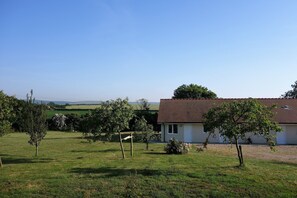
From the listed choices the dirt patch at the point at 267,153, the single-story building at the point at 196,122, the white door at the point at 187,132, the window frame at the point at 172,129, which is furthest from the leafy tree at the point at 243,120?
the window frame at the point at 172,129

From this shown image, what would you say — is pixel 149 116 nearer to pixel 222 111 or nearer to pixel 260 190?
pixel 222 111

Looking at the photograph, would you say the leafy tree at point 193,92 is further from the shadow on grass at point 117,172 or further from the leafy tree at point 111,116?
the shadow on grass at point 117,172

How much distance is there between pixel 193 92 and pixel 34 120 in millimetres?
42597

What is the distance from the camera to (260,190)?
37.5ft

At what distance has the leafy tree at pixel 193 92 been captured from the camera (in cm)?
5969

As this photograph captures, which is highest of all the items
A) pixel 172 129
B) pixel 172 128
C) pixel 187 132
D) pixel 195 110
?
pixel 195 110

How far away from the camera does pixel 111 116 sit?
17891mm

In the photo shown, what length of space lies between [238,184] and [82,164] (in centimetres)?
809

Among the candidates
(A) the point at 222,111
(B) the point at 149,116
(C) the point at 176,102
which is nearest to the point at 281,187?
(A) the point at 222,111

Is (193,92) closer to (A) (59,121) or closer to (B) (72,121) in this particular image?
(B) (72,121)

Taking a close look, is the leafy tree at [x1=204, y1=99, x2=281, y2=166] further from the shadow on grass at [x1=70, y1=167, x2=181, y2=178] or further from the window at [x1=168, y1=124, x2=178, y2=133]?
the window at [x1=168, y1=124, x2=178, y2=133]

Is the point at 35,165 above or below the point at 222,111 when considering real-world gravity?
below

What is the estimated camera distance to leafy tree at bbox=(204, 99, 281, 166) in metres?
14.2

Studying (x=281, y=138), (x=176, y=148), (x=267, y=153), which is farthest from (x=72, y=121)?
(x=267, y=153)
